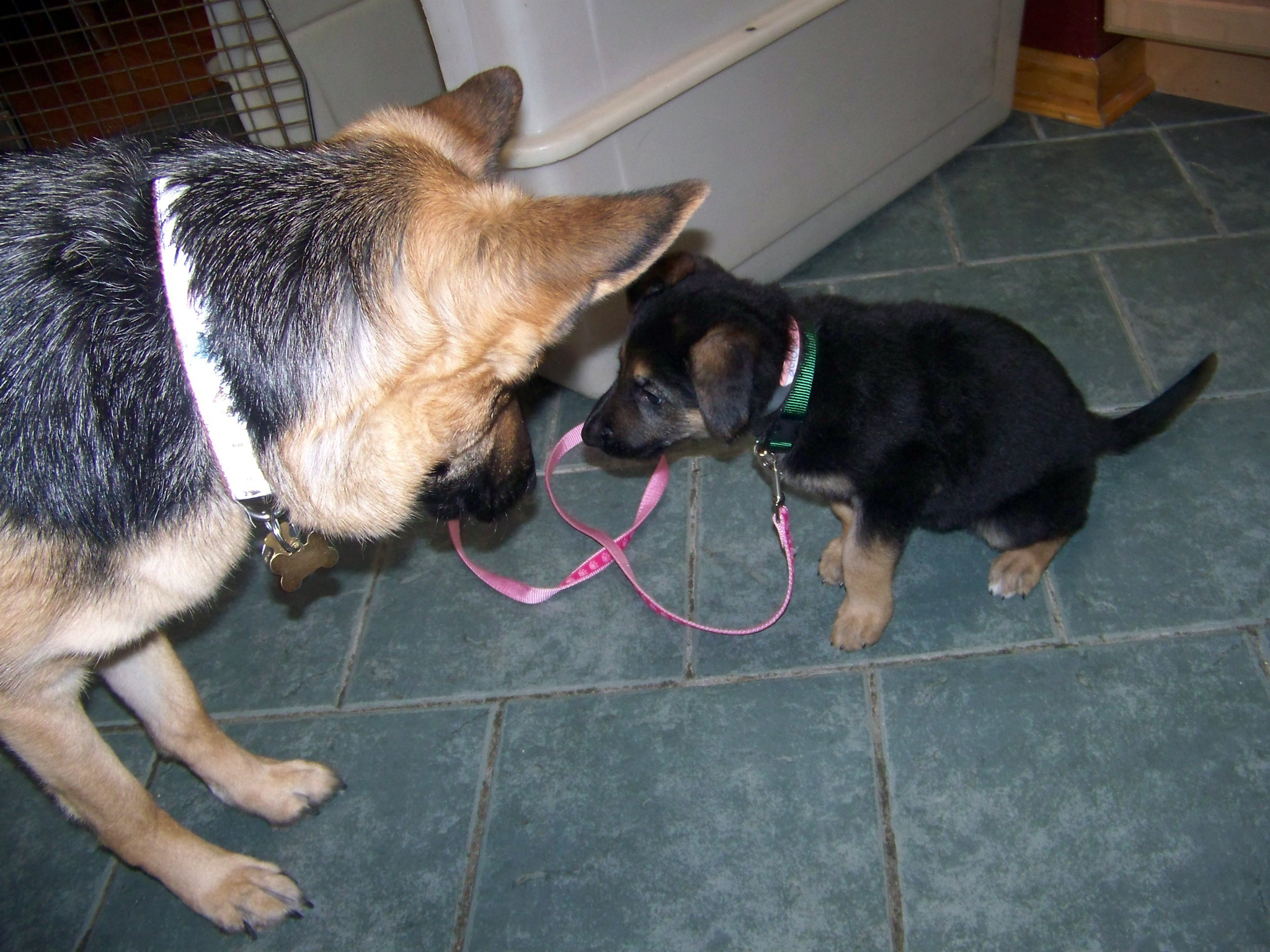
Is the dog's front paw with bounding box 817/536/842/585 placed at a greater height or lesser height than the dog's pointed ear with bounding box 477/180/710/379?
lesser

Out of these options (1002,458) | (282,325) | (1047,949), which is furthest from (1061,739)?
(282,325)

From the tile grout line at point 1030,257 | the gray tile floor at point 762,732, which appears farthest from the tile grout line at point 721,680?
the tile grout line at point 1030,257

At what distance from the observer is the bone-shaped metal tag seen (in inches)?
81.4

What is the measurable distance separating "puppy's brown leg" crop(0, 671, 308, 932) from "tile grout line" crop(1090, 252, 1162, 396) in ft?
11.0

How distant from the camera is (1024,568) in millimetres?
2809

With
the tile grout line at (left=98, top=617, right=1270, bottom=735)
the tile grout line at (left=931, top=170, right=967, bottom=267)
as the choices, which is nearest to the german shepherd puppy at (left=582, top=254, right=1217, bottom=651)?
the tile grout line at (left=98, top=617, right=1270, bottom=735)

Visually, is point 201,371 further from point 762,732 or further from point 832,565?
point 832,565

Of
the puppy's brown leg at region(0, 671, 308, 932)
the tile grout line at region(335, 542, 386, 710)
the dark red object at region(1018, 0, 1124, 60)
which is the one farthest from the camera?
the dark red object at region(1018, 0, 1124, 60)

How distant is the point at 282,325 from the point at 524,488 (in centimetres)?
76

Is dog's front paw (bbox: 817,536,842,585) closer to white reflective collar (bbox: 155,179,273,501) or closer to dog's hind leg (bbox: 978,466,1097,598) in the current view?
dog's hind leg (bbox: 978,466,1097,598)

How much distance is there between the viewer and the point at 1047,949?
6.95 ft

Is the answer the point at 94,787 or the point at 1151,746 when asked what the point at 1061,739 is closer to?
the point at 1151,746

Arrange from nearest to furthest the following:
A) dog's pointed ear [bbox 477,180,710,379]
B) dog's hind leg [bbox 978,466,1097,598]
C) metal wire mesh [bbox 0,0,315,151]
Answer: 1. dog's pointed ear [bbox 477,180,710,379]
2. dog's hind leg [bbox 978,466,1097,598]
3. metal wire mesh [bbox 0,0,315,151]

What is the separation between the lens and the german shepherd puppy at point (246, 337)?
5.48 ft
